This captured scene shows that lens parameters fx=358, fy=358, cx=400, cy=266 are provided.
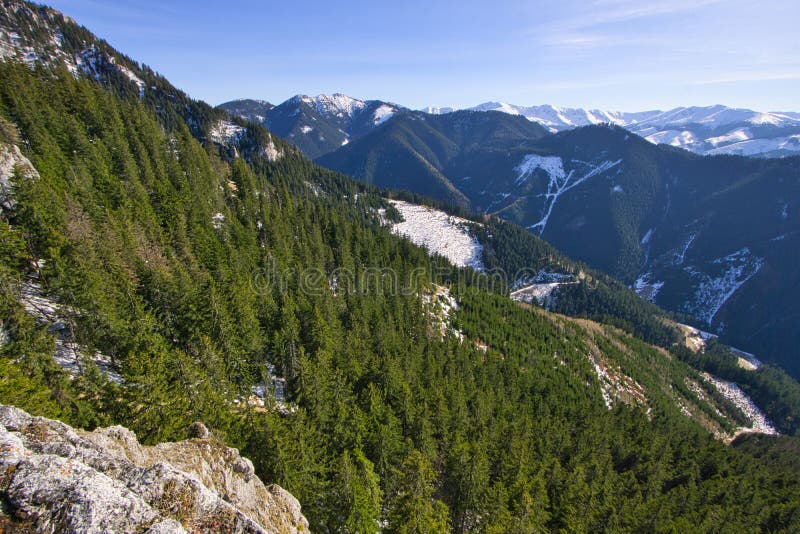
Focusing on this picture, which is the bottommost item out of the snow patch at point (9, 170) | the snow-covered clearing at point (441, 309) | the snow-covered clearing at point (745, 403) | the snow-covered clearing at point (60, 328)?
the snow-covered clearing at point (745, 403)

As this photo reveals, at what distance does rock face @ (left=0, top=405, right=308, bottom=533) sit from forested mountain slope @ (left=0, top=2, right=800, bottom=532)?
11.7m

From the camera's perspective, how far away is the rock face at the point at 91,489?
973 centimetres

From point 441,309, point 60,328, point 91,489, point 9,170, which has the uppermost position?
point 9,170

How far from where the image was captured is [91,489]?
411 inches

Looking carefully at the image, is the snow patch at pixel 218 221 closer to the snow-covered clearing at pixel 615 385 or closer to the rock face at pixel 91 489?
the rock face at pixel 91 489

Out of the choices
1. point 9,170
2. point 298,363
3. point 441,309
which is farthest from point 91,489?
point 441,309

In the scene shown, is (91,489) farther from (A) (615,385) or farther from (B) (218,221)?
(A) (615,385)

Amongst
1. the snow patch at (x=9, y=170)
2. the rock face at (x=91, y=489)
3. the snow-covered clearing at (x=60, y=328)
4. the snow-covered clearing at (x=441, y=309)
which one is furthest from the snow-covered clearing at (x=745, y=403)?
the snow patch at (x=9, y=170)

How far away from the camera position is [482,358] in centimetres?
8612

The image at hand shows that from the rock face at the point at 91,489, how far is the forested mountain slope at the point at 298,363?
1168 cm

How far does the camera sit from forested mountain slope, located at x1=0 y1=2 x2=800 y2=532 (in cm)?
2867

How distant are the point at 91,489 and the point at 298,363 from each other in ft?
106

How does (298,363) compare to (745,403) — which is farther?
(745,403)

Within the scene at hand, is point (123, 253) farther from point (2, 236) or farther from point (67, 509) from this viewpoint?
point (67, 509)
